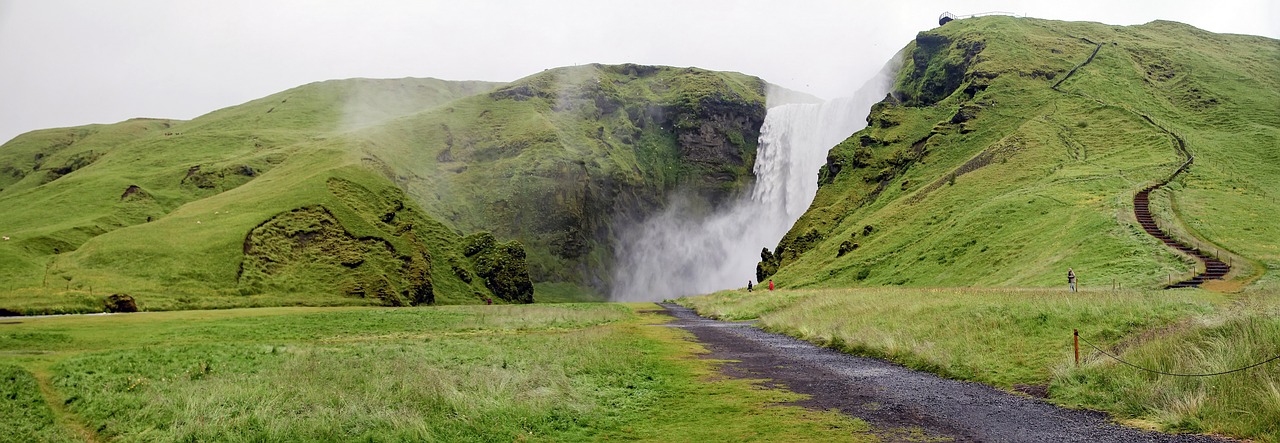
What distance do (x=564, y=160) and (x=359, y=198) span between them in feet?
193

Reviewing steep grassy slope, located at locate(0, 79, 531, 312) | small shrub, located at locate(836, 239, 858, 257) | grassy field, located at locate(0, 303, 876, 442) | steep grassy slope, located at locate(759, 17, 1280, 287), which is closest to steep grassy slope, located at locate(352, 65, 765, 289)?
steep grassy slope, located at locate(0, 79, 531, 312)

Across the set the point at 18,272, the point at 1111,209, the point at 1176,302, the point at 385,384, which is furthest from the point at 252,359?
the point at 18,272

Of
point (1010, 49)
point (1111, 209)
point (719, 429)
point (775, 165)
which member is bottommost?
point (719, 429)

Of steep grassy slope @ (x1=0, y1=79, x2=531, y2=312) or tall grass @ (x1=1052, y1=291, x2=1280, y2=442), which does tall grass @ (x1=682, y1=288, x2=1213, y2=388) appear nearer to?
tall grass @ (x1=1052, y1=291, x2=1280, y2=442)

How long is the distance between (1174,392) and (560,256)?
13574 cm

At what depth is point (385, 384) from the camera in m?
16.8

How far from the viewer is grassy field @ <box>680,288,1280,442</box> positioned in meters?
12.6

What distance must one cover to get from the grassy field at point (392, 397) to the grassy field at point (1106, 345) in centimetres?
546

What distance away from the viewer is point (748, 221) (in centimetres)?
15162

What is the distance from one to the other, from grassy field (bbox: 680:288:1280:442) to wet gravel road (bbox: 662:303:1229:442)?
0.65m

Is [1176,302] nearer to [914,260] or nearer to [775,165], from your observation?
[914,260]

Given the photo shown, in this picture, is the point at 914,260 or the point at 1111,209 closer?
the point at 1111,209

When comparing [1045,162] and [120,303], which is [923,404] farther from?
[1045,162]

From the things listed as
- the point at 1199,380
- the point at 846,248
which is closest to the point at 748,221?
the point at 846,248
